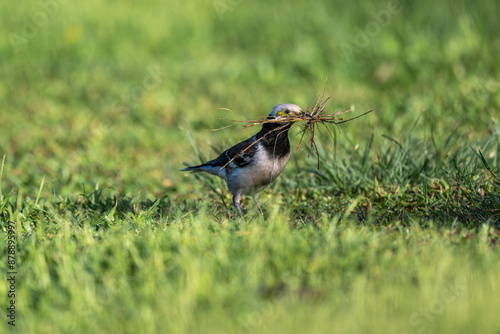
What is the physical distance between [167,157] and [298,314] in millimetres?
4673

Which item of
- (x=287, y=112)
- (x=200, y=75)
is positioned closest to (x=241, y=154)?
(x=287, y=112)

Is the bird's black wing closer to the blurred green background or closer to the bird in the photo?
the bird

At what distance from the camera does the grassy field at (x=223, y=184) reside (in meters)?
2.96

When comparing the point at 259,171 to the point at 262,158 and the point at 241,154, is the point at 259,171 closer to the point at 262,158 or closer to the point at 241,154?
the point at 262,158

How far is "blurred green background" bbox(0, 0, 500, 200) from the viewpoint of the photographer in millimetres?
6969

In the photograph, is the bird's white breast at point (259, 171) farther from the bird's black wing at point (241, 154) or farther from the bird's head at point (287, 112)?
the bird's head at point (287, 112)

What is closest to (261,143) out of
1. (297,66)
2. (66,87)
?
(297,66)

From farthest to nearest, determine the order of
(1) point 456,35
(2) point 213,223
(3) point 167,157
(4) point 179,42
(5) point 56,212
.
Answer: (4) point 179,42
(1) point 456,35
(3) point 167,157
(5) point 56,212
(2) point 213,223

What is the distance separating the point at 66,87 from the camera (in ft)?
29.9

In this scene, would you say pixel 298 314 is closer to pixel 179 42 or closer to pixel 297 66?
pixel 297 66

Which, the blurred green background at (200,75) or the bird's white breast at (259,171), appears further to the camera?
the blurred green background at (200,75)

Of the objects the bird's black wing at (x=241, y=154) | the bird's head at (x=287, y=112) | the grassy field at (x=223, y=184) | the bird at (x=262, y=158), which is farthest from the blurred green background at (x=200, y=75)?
the bird's head at (x=287, y=112)

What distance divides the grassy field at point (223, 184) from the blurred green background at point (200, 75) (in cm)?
4

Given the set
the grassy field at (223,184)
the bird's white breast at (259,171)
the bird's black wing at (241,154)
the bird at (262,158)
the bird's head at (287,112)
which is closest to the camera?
the grassy field at (223,184)
